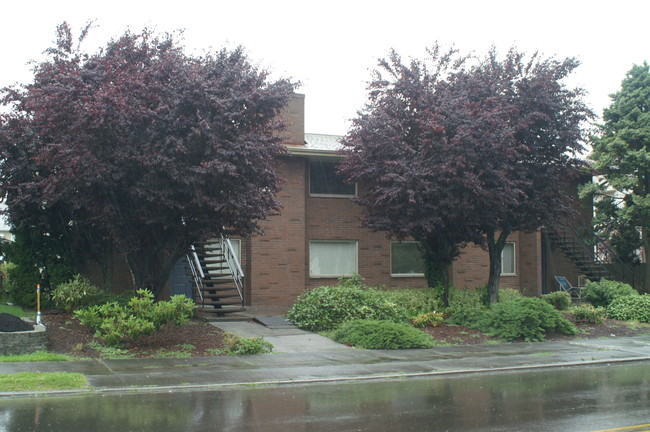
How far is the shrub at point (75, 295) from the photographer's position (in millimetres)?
16375

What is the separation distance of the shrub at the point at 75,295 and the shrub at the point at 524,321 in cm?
1041

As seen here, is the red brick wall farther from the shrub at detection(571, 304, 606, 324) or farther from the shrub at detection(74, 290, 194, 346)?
the shrub at detection(571, 304, 606, 324)

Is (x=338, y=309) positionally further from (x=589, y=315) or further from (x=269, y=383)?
(x=589, y=315)

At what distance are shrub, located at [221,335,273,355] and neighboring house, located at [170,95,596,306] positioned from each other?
794cm

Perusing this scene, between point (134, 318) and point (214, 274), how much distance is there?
20.2 feet

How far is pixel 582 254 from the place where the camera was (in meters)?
27.9

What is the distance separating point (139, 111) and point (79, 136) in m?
1.42

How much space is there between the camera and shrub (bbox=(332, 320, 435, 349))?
14.8 metres

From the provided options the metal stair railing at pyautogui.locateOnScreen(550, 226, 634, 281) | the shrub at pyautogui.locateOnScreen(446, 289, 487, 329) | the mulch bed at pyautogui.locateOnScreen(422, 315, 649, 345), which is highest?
the metal stair railing at pyautogui.locateOnScreen(550, 226, 634, 281)

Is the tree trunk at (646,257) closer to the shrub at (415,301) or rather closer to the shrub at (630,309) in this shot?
the shrub at (630,309)

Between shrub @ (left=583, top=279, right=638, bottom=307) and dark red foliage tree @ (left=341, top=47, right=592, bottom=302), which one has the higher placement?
dark red foliage tree @ (left=341, top=47, right=592, bottom=302)

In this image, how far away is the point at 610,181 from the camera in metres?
26.5

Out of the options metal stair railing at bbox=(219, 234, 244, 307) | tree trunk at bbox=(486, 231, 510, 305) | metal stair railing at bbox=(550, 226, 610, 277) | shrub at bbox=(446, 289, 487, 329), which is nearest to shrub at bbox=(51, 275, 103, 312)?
metal stair railing at bbox=(219, 234, 244, 307)

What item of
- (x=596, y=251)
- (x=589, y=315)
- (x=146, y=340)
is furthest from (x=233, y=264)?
(x=596, y=251)
